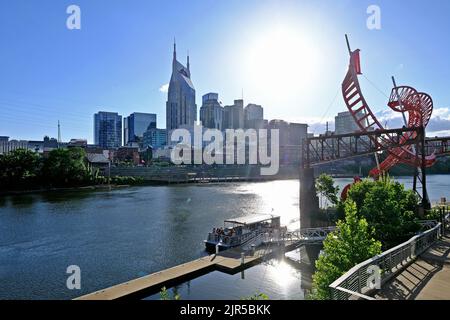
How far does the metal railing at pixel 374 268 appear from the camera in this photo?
10844 mm

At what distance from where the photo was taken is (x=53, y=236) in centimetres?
4112

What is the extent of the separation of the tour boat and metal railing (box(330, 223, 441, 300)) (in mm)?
17650

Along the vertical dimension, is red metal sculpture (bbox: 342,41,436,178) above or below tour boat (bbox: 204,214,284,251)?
above

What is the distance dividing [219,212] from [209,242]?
25092 mm

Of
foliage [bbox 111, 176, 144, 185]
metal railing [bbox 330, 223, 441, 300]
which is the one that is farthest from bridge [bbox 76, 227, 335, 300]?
foliage [bbox 111, 176, 144, 185]

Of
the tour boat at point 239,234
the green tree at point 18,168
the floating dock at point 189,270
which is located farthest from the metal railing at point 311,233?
the green tree at point 18,168

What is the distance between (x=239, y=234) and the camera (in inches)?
1345

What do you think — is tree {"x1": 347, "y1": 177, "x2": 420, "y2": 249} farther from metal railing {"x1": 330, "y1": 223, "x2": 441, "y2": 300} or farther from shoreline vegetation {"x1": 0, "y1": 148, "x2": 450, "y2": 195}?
shoreline vegetation {"x1": 0, "y1": 148, "x2": 450, "y2": 195}

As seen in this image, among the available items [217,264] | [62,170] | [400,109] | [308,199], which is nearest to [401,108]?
[400,109]

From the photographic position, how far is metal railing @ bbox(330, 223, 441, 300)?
10.8m

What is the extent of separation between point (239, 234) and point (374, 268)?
72.4 ft

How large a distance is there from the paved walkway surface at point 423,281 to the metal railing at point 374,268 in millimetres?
352
